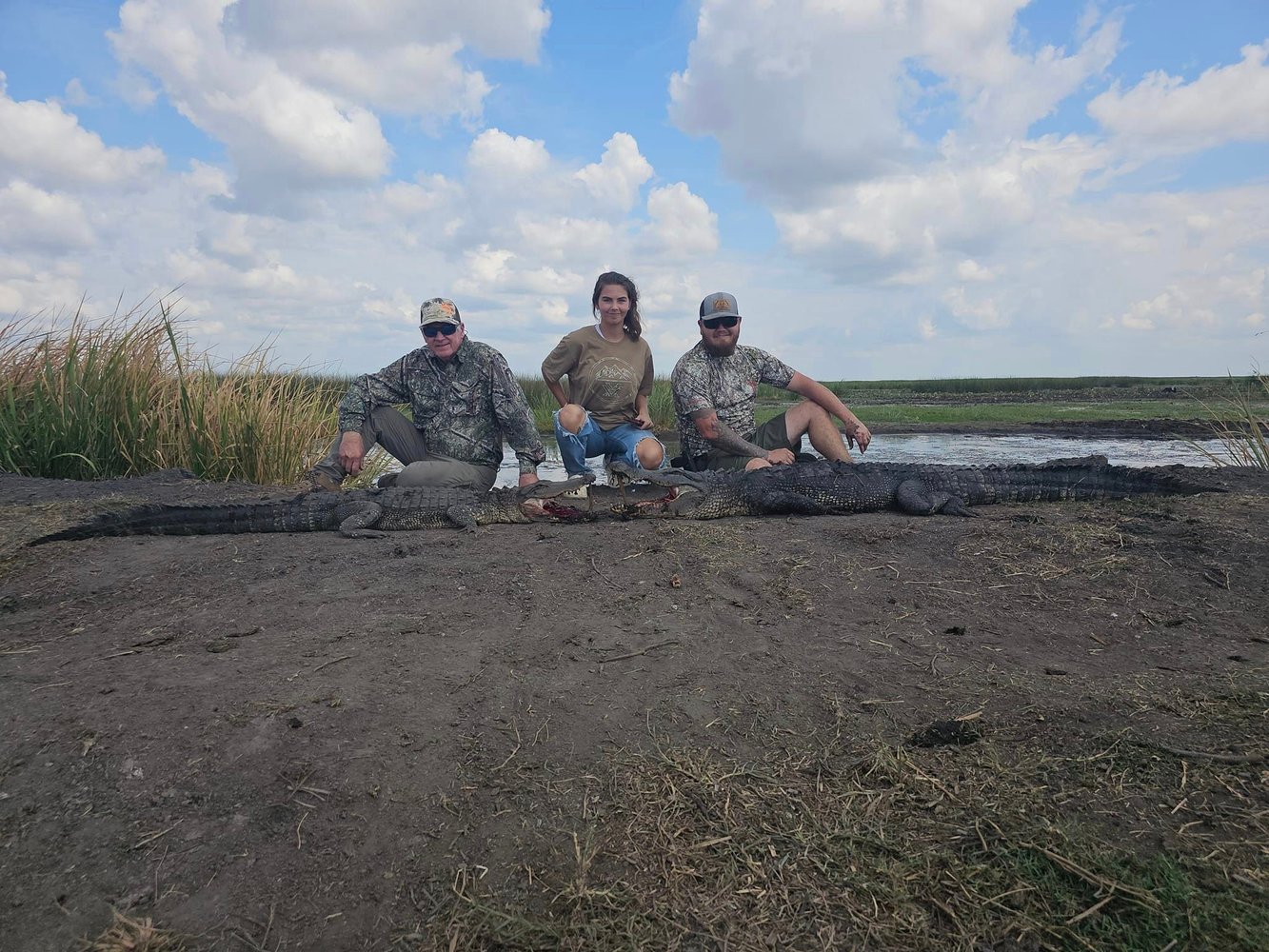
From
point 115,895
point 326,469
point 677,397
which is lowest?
point 115,895

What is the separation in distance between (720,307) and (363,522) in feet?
10.9

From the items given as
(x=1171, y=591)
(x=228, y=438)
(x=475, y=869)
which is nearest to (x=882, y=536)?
(x=1171, y=591)

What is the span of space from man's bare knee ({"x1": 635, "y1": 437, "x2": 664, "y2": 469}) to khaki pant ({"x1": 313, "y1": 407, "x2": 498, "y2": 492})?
50.5 inches

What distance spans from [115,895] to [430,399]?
4648 millimetres

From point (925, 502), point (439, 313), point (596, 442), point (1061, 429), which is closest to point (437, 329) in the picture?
point (439, 313)

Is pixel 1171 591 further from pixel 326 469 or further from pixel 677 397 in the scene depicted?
pixel 326 469

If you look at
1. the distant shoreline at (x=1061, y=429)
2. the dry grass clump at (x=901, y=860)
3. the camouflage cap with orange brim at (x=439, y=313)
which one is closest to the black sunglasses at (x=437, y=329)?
the camouflage cap with orange brim at (x=439, y=313)

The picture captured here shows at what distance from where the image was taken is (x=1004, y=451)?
38.7 ft

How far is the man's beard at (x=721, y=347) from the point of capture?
6.30 metres

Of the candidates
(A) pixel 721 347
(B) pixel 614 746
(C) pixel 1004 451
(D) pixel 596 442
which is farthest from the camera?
(C) pixel 1004 451

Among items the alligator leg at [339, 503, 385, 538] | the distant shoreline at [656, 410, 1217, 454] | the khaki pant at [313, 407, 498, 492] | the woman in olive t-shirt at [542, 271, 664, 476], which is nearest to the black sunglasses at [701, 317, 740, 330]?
the woman in olive t-shirt at [542, 271, 664, 476]

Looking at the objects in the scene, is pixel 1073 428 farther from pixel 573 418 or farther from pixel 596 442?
pixel 573 418

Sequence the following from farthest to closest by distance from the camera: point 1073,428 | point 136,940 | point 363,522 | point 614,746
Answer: point 1073,428
point 363,522
point 614,746
point 136,940

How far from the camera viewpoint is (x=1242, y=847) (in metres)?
1.67
